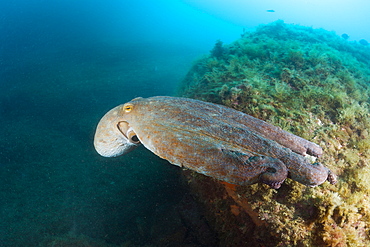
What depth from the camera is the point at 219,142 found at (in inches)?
92.7

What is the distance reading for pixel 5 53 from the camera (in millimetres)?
22750

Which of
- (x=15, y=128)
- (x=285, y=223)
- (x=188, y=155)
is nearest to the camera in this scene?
(x=188, y=155)

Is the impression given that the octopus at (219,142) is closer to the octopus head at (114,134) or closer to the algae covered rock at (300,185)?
the octopus head at (114,134)

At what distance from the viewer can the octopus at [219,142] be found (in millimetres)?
2066

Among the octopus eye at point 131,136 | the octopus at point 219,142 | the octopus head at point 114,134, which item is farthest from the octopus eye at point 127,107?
A: the octopus eye at point 131,136

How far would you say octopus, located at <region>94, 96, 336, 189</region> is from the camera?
2.07 meters

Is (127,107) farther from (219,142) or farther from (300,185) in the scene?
(300,185)

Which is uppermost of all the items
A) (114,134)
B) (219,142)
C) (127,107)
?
(219,142)

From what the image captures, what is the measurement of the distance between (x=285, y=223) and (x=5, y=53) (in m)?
34.7

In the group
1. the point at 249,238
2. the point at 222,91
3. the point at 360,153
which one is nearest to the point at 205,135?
the point at 249,238

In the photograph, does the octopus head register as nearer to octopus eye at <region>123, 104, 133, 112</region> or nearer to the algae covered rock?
octopus eye at <region>123, 104, 133, 112</region>

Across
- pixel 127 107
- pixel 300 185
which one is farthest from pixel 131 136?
pixel 300 185

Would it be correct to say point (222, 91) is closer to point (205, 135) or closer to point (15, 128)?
point (205, 135)

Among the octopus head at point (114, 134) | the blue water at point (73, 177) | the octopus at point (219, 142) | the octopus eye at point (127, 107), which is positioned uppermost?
the octopus at point (219, 142)
